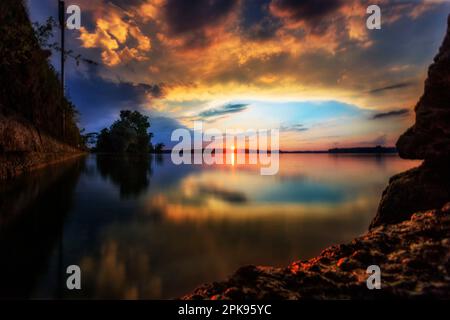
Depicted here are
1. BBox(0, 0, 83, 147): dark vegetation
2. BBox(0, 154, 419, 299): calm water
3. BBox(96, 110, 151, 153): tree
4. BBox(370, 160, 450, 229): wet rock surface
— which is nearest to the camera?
BBox(0, 154, 419, 299): calm water

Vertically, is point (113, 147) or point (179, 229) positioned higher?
point (113, 147)

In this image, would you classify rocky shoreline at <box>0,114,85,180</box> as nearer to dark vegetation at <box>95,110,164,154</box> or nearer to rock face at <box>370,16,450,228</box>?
rock face at <box>370,16,450,228</box>

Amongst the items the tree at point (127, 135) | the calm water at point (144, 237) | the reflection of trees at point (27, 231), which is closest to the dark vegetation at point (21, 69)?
the reflection of trees at point (27, 231)

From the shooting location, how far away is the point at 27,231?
4.91 meters

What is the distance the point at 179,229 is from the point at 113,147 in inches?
2831

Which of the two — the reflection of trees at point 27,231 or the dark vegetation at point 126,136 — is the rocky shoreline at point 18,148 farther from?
the dark vegetation at point 126,136

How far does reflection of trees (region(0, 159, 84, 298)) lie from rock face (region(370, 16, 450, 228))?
6.55 metres

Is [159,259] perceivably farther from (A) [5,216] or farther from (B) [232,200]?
(B) [232,200]

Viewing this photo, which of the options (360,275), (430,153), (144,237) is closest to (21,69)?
(144,237)

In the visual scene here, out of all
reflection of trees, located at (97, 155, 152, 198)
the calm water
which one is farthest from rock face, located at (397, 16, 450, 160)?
reflection of trees, located at (97, 155, 152, 198)

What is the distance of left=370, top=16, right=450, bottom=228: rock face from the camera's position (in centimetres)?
481

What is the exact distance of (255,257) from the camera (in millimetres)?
4336

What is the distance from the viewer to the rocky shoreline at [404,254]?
224 cm
